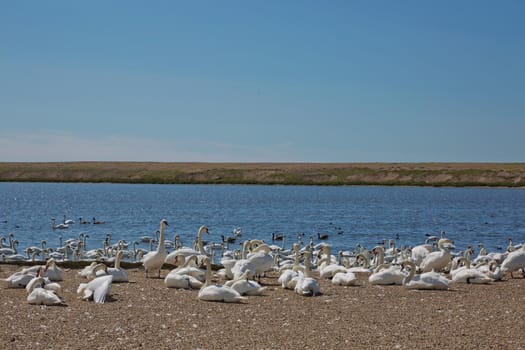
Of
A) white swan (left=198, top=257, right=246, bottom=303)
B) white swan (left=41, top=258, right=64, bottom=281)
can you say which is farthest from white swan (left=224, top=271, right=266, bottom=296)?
white swan (left=41, top=258, right=64, bottom=281)

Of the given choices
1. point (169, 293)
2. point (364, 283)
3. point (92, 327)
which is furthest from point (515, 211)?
point (92, 327)

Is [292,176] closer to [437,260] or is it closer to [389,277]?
[437,260]

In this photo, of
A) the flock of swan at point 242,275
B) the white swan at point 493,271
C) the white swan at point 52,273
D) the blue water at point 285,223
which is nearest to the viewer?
the flock of swan at point 242,275

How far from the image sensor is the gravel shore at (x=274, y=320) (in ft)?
37.9

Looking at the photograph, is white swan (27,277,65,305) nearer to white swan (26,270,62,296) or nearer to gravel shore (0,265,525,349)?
gravel shore (0,265,525,349)

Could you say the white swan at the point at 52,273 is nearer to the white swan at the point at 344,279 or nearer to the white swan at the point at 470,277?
the white swan at the point at 344,279

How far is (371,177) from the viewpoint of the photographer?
432 ft

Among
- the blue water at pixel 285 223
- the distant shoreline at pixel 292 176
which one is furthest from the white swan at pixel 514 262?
the distant shoreline at pixel 292 176

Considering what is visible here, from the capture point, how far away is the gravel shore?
1155 centimetres

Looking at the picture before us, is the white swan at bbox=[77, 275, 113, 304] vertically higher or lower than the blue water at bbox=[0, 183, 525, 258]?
higher

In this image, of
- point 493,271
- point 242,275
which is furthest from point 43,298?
point 493,271

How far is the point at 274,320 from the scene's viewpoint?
13.6 m

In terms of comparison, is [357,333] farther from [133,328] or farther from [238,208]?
[238,208]

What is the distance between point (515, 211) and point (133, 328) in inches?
2352
